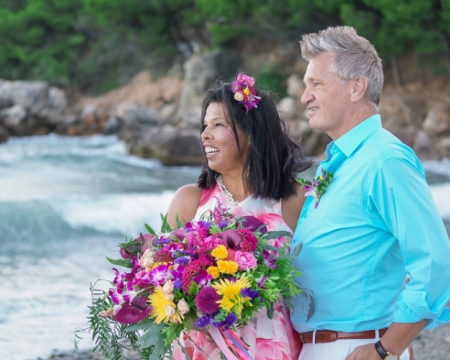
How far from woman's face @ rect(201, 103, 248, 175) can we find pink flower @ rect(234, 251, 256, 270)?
2.46 ft

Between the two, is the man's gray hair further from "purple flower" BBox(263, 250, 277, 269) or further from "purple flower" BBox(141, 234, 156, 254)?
"purple flower" BBox(141, 234, 156, 254)

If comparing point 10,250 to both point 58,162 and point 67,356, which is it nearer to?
point 67,356

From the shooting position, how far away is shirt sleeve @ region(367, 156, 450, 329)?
2.05m

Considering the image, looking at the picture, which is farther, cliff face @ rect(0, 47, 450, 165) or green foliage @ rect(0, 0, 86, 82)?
green foliage @ rect(0, 0, 86, 82)

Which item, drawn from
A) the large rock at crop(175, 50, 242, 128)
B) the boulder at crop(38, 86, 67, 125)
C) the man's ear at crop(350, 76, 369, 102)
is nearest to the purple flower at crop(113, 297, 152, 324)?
the man's ear at crop(350, 76, 369, 102)

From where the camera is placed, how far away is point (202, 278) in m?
2.15

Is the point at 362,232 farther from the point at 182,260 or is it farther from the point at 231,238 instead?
the point at 182,260

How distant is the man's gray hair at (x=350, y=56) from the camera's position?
7.63 feet

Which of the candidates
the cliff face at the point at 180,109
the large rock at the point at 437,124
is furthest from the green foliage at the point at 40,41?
the large rock at the point at 437,124

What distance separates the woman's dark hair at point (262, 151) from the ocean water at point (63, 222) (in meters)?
0.70

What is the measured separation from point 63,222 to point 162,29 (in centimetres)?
2405

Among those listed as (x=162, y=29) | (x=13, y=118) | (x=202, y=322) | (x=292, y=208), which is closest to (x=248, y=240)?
(x=202, y=322)

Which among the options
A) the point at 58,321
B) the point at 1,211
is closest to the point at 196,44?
the point at 1,211

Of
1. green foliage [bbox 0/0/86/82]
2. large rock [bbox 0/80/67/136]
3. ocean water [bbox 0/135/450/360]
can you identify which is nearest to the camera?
ocean water [bbox 0/135/450/360]
